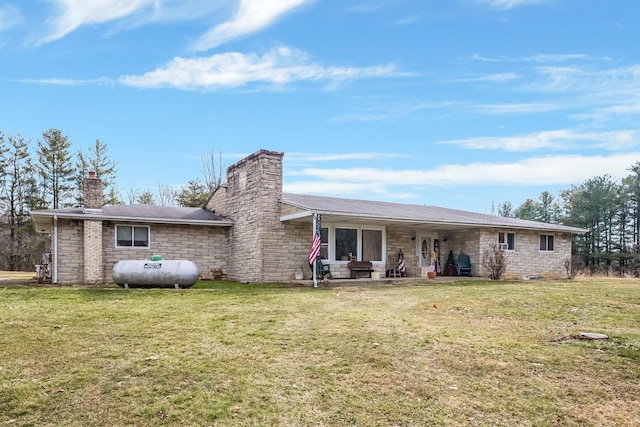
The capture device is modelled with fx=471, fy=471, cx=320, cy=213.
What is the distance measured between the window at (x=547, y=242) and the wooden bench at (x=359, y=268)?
9.23 meters

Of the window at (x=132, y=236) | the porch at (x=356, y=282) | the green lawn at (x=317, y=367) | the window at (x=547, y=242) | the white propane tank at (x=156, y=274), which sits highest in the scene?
the window at (x=132, y=236)

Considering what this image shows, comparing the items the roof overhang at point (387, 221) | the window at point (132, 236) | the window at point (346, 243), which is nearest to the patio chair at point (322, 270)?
the window at point (346, 243)

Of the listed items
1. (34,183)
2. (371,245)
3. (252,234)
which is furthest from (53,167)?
(371,245)

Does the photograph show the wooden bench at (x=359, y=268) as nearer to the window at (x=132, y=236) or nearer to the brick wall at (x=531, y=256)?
the brick wall at (x=531, y=256)

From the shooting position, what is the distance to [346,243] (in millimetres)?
18094

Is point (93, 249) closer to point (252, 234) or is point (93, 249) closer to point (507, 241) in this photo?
point (252, 234)

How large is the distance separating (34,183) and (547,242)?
33693 mm

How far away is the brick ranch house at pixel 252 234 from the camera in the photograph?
53.0ft

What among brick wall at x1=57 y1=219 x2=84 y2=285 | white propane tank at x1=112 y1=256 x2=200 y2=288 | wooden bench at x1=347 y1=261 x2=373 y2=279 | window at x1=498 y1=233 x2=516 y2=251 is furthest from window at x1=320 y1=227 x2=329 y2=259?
brick wall at x1=57 y1=219 x2=84 y2=285

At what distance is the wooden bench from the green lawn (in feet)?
26.8

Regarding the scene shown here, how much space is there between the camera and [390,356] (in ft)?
19.1

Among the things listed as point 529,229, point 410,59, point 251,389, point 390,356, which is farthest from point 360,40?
point 529,229

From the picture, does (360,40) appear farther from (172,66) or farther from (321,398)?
(321,398)

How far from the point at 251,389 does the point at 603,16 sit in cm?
1151
